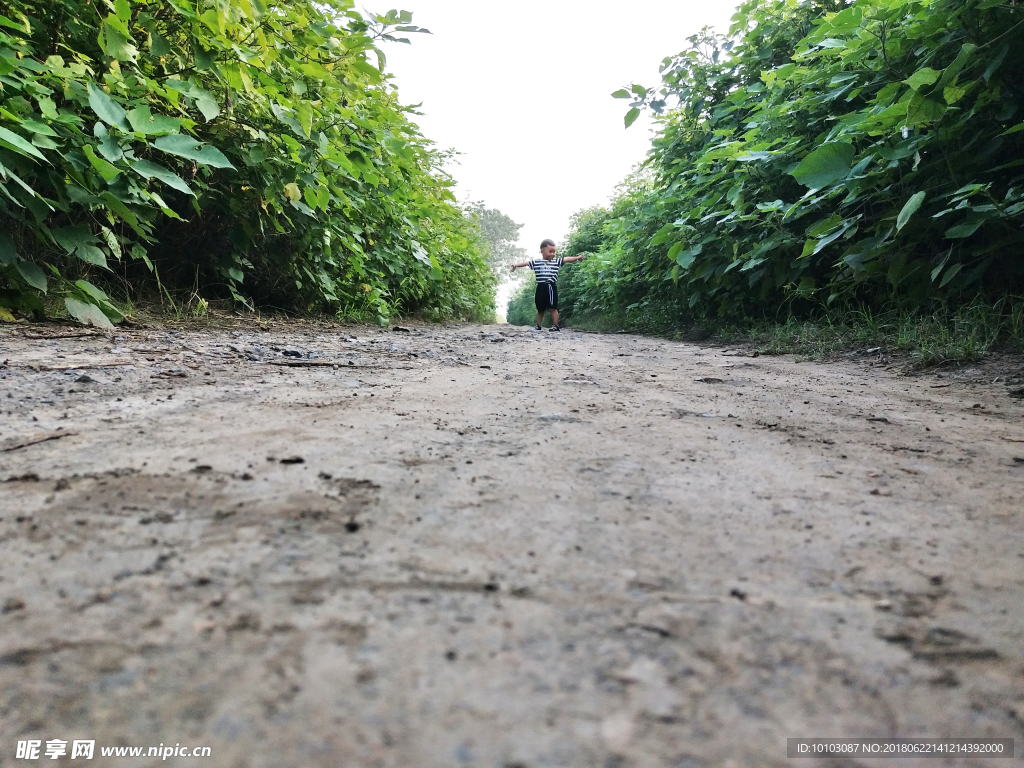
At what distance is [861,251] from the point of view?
334 cm

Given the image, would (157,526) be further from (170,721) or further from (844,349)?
(844,349)

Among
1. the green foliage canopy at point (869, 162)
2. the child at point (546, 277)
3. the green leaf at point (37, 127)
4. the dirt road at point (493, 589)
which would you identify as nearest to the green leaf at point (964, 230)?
the green foliage canopy at point (869, 162)

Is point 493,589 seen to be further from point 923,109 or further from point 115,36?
point 923,109

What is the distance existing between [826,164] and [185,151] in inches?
128

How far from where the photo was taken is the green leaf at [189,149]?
242 cm

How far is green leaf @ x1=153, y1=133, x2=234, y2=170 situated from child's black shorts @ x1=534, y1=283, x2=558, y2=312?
7547mm

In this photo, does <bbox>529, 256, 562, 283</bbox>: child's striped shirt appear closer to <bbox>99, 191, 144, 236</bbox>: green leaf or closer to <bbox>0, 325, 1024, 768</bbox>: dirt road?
<bbox>99, 191, 144, 236</bbox>: green leaf

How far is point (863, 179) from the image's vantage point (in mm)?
3133

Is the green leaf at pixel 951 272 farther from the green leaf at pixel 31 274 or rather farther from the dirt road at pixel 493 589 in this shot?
the green leaf at pixel 31 274

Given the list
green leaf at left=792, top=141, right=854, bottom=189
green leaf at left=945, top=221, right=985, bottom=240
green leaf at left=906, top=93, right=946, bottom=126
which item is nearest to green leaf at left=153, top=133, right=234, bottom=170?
green leaf at left=792, top=141, right=854, bottom=189

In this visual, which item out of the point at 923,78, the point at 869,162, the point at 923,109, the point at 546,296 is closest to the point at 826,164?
the point at 869,162

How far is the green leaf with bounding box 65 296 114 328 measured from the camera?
102 inches

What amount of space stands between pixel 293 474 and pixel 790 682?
81 centimetres

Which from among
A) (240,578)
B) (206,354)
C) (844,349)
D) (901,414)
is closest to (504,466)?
(240,578)
